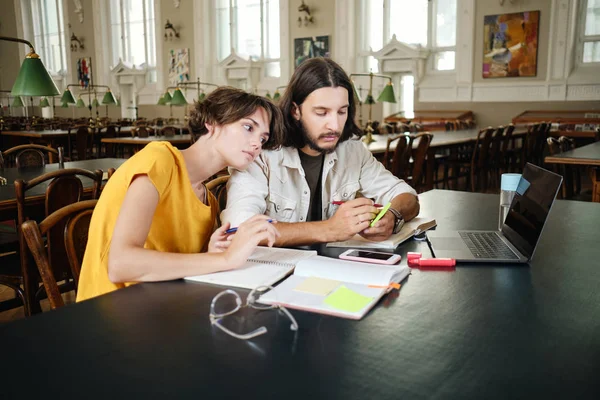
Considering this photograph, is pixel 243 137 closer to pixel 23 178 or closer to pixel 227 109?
pixel 227 109

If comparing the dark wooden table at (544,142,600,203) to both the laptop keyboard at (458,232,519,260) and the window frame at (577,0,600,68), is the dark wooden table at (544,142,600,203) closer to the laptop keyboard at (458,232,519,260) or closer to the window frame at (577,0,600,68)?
the laptop keyboard at (458,232,519,260)

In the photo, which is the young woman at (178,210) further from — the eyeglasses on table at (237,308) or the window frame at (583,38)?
the window frame at (583,38)

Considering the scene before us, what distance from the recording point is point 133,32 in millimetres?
16719

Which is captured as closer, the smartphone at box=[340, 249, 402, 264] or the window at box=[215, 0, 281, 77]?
the smartphone at box=[340, 249, 402, 264]

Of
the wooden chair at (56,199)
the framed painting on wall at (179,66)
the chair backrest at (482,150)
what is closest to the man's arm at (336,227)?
the wooden chair at (56,199)

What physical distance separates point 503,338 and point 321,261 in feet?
1.59

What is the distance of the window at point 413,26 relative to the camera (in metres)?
11.2

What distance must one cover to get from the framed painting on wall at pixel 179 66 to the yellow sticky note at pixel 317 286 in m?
14.6

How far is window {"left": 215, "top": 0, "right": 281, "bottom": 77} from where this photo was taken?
1380 cm

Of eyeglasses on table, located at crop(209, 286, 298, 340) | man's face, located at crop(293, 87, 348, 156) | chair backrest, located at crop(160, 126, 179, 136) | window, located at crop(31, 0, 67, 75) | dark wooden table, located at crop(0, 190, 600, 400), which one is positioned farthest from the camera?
window, located at crop(31, 0, 67, 75)

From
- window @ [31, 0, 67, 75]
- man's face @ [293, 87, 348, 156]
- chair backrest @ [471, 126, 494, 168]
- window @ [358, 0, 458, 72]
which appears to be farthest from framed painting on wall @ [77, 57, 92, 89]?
man's face @ [293, 87, 348, 156]

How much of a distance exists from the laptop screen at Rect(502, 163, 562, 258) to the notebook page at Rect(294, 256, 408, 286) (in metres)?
0.37

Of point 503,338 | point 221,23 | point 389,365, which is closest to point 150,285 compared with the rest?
point 389,365

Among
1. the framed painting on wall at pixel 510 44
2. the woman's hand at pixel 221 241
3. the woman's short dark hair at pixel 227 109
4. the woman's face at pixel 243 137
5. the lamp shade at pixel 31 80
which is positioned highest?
the framed painting on wall at pixel 510 44
